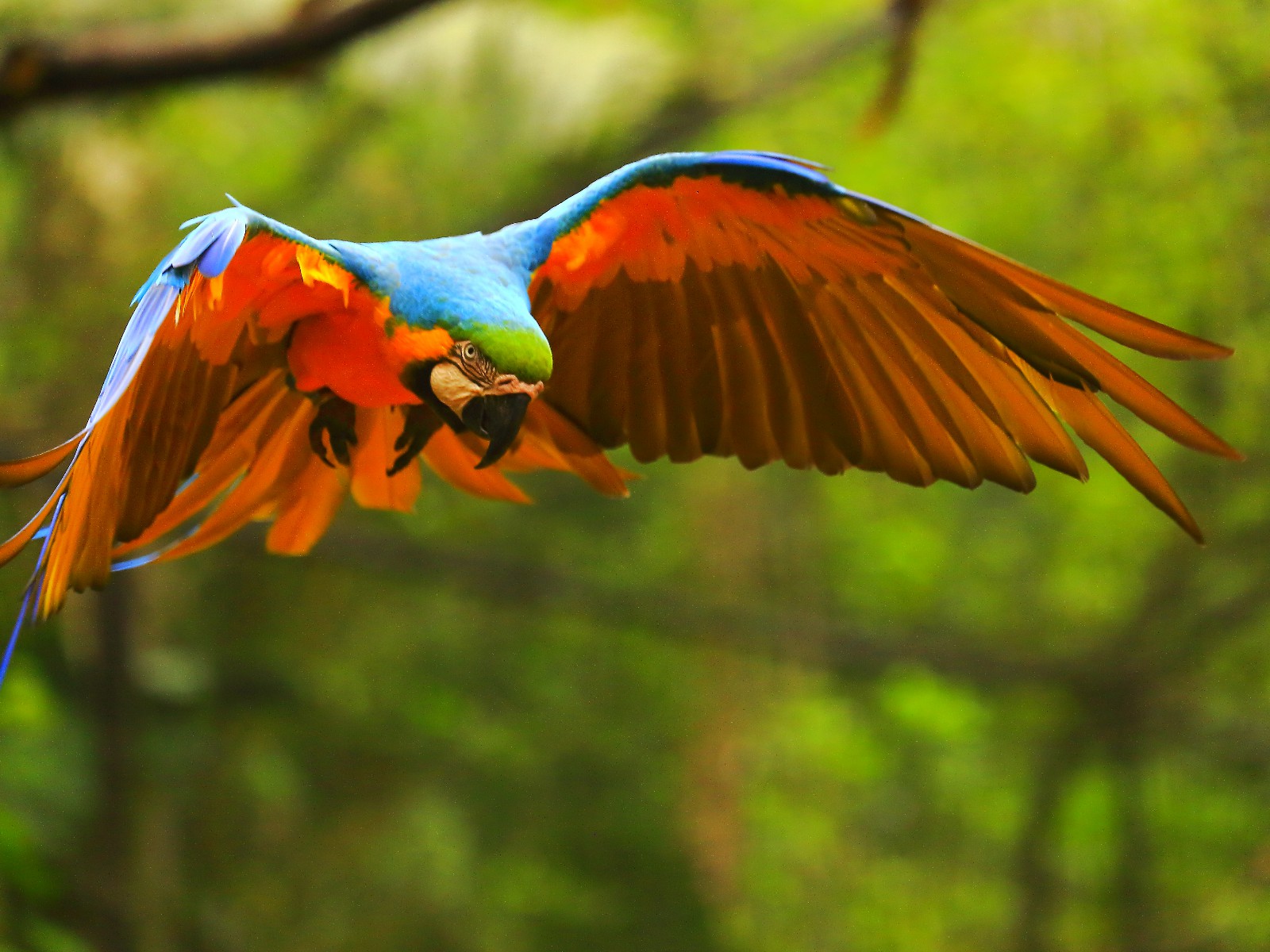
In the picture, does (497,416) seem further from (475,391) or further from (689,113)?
(689,113)

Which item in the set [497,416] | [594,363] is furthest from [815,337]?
[497,416]

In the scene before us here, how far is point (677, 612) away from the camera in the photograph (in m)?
3.52

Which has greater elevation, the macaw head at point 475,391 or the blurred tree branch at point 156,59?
the blurred tree branch at point 156,59

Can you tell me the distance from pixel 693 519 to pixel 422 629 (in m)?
1.28

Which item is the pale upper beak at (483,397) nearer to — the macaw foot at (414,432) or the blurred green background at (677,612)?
the macaw foot at (414,432)

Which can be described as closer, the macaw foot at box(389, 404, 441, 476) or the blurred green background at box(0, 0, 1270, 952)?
the macaw foot at box(389, 404, 441, 476)

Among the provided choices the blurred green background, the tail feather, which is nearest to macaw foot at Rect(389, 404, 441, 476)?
the tail feather

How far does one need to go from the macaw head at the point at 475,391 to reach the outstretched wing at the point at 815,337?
188 millimetres

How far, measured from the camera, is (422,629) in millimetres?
4062

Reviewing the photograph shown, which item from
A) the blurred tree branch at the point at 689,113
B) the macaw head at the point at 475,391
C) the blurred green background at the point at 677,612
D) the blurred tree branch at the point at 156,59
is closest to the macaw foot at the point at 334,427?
the macaw head at the point at 475,391

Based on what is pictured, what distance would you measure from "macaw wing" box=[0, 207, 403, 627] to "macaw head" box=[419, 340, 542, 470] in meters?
0.08

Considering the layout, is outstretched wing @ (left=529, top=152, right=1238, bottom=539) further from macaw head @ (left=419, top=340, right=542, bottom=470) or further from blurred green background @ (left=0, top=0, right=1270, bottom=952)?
blurred green background @ (left=0, top=0, right=1270, bottom=952)

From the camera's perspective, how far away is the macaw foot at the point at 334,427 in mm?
1040

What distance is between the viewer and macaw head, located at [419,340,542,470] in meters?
0.86
